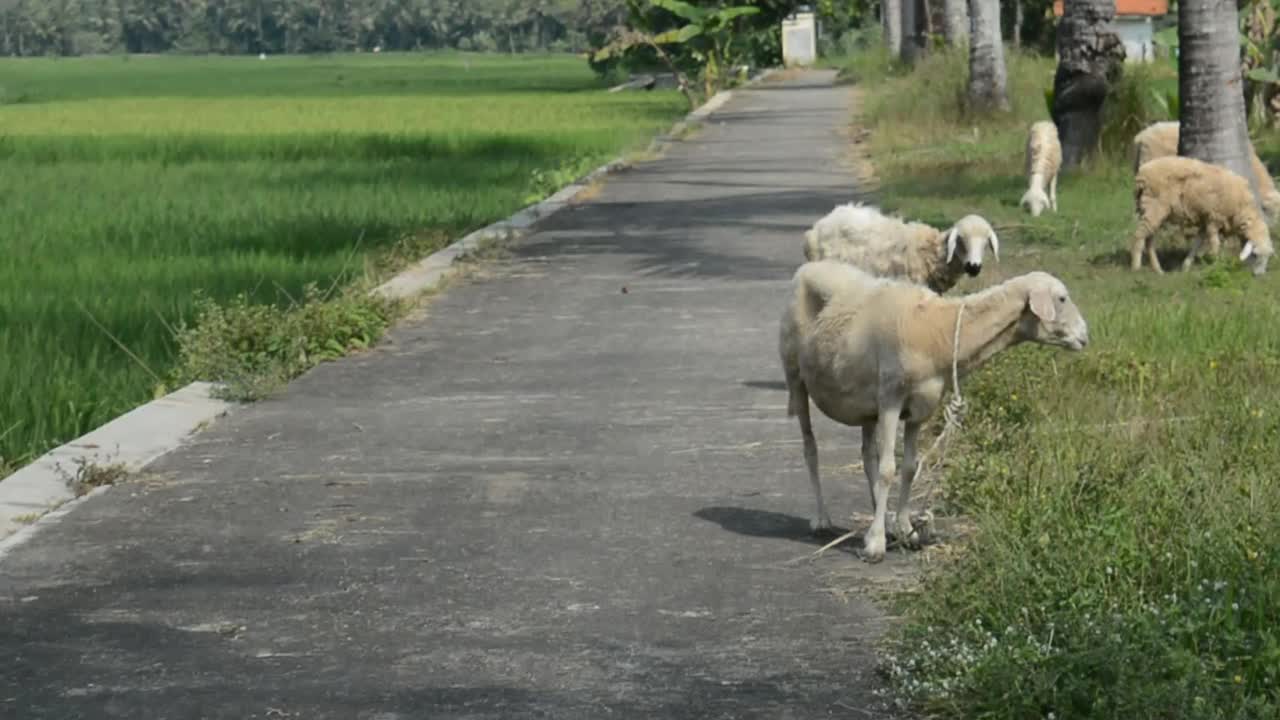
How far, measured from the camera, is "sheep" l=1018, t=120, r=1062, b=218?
20.7 meters

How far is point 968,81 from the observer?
35.6m

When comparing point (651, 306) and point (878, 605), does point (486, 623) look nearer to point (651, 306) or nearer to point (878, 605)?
point (878, 605)

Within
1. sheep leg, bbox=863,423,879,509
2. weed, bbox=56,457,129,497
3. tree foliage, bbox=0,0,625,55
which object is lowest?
tree foliage, bbox=0,0,625,55

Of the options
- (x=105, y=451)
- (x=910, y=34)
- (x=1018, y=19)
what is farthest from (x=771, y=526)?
(x=1018, y=19)

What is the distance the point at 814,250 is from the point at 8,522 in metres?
4.59

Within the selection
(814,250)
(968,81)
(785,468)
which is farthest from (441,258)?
(968,81)

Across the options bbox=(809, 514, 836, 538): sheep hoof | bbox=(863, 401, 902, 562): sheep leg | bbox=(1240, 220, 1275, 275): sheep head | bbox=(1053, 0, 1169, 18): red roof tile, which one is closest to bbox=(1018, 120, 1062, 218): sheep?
bbox=(1240, 220, 1275, 275): sheep head

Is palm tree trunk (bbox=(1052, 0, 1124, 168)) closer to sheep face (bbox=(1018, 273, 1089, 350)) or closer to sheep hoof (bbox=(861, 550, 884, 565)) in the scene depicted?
sheep face (bbox=(1018, 273, 1089, 350))

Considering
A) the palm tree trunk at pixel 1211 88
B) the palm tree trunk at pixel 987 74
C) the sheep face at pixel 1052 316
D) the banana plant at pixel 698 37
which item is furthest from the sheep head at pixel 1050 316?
the banana plant at pixel 698 37

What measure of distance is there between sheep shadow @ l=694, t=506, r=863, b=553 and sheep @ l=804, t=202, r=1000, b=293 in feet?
9.93

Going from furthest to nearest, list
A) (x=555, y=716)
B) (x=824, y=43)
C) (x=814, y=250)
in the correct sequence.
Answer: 1. (x=824, y=43)
2. (x=814, y=250)
3. (x=555, y=716)

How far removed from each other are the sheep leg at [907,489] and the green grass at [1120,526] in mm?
214

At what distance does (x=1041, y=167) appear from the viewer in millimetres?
20859

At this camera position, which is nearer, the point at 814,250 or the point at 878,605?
the point at 878,605
